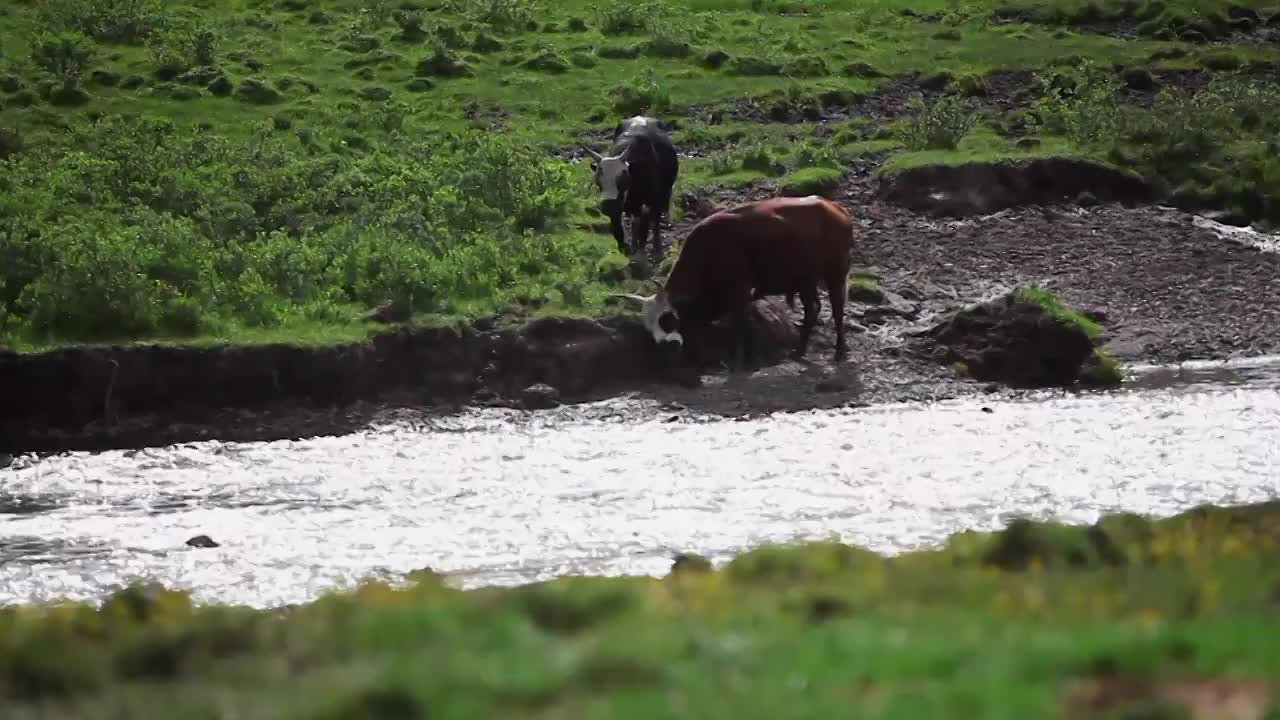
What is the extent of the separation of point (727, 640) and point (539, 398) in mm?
12968

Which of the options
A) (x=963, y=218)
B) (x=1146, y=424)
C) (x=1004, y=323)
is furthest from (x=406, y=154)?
(x=1146, y=424)

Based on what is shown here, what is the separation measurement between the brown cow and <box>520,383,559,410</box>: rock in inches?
65.3

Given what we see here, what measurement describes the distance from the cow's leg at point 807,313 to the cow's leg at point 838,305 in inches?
7.5

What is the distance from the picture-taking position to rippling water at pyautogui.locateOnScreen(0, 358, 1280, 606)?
14.8 m

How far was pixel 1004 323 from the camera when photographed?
22.0 m

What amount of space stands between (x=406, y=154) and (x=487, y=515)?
13.9 meters

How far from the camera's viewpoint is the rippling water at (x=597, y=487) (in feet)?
48.4

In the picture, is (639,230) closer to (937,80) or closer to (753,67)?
(753,67)

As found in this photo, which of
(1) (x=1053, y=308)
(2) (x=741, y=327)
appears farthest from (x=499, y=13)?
(1) (x=1053, y=308)

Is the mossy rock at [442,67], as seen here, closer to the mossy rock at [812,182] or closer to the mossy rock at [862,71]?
the mossy rock at [862,71]

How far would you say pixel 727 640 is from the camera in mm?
8102

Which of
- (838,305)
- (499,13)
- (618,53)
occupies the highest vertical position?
(838,305)

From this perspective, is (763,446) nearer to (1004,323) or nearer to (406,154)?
(1004,323)

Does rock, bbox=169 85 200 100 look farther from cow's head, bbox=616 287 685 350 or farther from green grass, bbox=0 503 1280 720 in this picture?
green grass, bbox=0 503 1280 720
